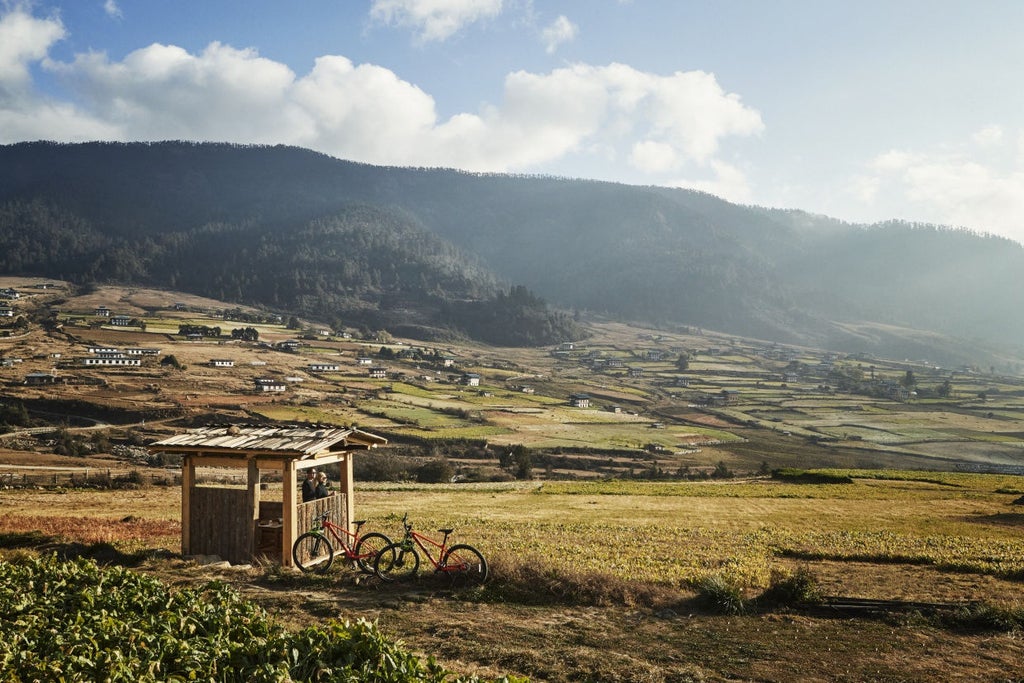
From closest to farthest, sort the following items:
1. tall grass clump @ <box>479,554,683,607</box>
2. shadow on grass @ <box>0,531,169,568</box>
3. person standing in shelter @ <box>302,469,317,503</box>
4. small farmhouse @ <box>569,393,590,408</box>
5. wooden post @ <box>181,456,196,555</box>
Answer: tall grass clump @ <box>479,554,683,607</box> < shadow on grass @ <box>0,531,169,568</box> < wooden post @ <box>181,456,196,555</box> < person standing in shelter @ <box>302,469,317,503</box> < small farmhouse @ <box>569,393,590,408</box>

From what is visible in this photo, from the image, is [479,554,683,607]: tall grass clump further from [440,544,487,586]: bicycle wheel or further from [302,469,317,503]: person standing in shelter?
[302,469,317,503]: person standing in shelter

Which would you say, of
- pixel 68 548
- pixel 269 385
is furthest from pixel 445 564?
pixel 269 385

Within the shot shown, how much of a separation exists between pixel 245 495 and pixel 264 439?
5.19ft

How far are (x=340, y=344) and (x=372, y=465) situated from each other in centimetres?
11681

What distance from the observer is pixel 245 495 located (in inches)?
742

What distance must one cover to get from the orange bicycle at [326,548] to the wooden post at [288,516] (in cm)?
16

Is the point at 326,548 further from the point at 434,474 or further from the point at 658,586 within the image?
the point at 434,474

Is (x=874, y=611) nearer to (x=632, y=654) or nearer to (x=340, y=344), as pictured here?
(x=632, y=654)

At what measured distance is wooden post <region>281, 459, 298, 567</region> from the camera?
1788cm

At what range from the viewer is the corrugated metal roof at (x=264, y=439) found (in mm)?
18234

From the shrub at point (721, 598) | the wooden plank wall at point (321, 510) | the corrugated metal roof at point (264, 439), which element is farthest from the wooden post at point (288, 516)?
the shrub at point (721, 598)

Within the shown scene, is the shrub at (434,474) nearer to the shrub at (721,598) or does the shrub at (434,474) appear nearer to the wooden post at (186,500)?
the wooden post at (186,500)

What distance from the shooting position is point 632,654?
1187cm


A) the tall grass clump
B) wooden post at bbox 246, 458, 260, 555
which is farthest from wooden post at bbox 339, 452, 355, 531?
the tall grass clump
